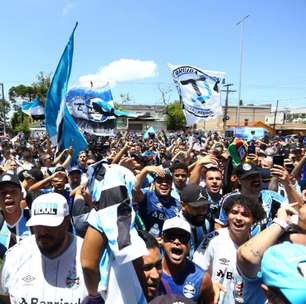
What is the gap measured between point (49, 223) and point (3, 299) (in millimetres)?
618

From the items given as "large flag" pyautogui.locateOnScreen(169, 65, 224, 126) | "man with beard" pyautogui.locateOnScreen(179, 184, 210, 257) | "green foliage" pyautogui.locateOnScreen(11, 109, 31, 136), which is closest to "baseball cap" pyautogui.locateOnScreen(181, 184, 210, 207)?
"man with beard" pyautogui.locateOnScreen(179, 184, 210, 257)

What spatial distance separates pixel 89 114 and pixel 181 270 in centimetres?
641

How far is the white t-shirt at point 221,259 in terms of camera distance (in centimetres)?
288

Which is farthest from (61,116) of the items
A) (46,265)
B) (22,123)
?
(22,123)

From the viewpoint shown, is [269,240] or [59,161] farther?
[59,161]

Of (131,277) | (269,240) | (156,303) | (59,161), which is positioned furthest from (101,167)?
(59,161)

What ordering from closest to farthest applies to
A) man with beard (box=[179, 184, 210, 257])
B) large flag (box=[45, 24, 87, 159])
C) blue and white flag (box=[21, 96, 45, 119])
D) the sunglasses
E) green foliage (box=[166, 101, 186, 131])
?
the sunglasses, man with beard (box=[179, 184, 210, 257]), large flag (box=[45, 24, 87, 159]), blue and white flag (box=[21, 96, 45, 119]), green foliage (box=[166, 101, 186, 131])

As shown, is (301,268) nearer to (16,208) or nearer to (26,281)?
(26,281)

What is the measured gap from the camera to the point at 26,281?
2.34m

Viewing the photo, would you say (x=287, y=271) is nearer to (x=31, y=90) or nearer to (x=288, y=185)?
(x=288, y=185)

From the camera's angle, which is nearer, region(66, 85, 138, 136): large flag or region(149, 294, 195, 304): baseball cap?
region(149, 294, 195, 304): baseball cap

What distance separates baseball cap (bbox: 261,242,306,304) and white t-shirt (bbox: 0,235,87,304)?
1.26 m

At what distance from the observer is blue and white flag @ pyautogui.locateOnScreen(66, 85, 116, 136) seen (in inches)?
339

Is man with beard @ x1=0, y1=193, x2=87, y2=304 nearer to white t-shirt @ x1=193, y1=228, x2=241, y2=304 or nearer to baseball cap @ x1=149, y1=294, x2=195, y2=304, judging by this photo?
baseball cap @ x1=149, y1=294, x2=195, y2=304
